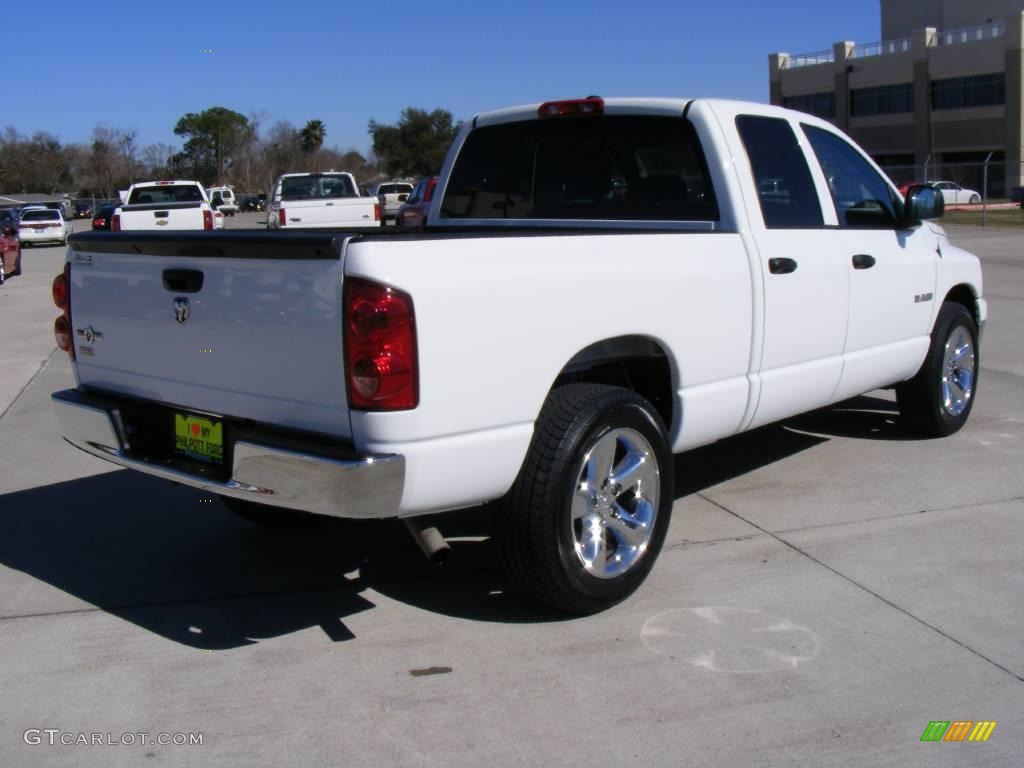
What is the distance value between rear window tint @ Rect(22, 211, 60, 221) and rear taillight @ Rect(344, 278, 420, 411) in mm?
38192

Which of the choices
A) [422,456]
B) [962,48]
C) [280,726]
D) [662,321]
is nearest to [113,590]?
[280,726]

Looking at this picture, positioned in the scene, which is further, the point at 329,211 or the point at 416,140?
the point at 416,140

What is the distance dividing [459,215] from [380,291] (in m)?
2.71

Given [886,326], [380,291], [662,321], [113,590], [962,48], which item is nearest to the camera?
[380,291]

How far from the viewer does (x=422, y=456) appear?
361 centimetres

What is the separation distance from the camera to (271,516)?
5438mm

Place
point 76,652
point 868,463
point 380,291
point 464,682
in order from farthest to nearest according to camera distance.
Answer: point 868,463, point 76,652, point 464,682, point 380,291

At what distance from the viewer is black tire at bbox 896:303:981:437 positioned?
671 centimetres

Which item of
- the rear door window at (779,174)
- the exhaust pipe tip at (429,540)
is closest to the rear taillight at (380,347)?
the exhaust pipe tip at (429,540)

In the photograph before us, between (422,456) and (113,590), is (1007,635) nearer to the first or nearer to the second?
(422,456)

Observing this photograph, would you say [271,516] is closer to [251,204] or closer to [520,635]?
[520,635]

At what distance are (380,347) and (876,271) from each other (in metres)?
3.41

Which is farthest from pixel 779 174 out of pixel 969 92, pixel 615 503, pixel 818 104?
pixel 818 104

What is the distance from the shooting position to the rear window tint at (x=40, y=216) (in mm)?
38031
